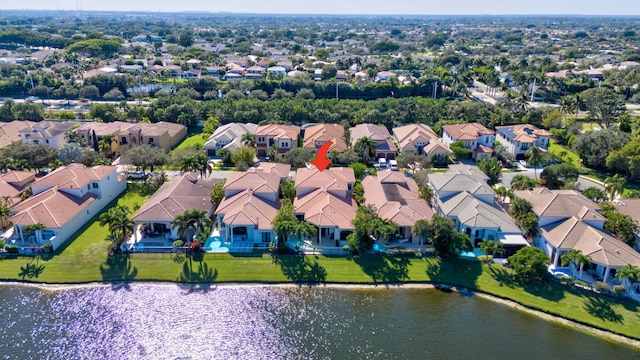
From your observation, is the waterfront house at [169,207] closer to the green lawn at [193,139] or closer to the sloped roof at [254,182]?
the sloped roof at [254,182]

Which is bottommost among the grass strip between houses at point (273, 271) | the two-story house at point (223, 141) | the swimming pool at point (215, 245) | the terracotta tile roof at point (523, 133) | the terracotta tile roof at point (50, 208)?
the grass strip between houses at point (273, 271)

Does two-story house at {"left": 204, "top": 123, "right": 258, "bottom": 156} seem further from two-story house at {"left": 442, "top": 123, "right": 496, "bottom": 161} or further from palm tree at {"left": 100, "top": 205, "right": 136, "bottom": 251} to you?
two-story house at {"left": 442, "top": 123, "right": 496, "bottom": 161}

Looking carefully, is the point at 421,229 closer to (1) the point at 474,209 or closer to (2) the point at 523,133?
(1) the point at 474,209

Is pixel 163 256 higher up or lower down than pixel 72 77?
lower down

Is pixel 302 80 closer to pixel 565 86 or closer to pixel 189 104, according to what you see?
pixel 189 104

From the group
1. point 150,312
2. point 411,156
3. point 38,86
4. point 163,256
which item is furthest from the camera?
point 38,86

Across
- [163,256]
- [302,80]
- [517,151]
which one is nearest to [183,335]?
[163,256]

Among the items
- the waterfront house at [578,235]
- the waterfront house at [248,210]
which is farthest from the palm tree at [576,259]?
the waterfront house at [248,210]

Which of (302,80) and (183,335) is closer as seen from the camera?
(183,335)
